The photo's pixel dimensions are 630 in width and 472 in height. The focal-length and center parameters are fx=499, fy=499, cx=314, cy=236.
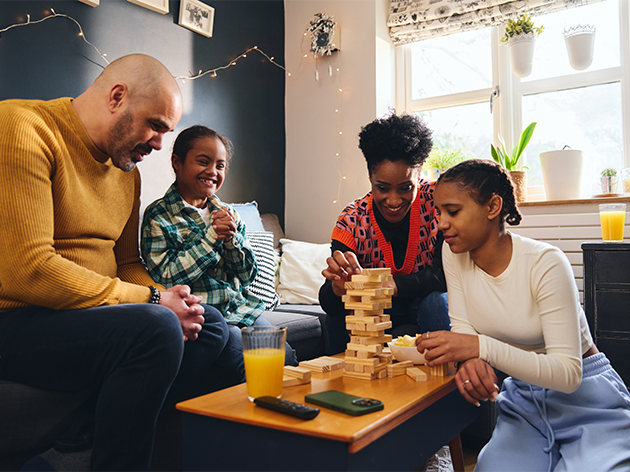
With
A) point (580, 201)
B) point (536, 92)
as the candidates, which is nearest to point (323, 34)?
point (536, 92)

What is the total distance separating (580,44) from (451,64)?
2.68 ft

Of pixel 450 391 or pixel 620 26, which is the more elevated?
pixel 620 26

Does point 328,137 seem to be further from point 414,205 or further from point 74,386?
point 74,386

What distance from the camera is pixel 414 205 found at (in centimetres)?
178

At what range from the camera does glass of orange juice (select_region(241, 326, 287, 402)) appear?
3.14ft

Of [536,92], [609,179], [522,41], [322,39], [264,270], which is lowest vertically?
[264,270]

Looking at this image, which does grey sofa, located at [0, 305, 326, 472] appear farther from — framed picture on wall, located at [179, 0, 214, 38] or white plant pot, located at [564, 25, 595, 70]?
white plant pot, located at [564, 25, 595, 70]

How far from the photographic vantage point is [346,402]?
2.93ft

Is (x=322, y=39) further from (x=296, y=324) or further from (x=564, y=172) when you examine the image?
(x=296, y=324)

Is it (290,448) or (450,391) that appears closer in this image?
(290,448)

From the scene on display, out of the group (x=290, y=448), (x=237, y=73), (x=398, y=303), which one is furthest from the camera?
(x=237, y=73)

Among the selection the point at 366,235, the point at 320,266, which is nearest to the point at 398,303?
the point at 366,235

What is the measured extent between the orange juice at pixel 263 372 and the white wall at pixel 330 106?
236 centimetres

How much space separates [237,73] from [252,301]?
73.3 inches
